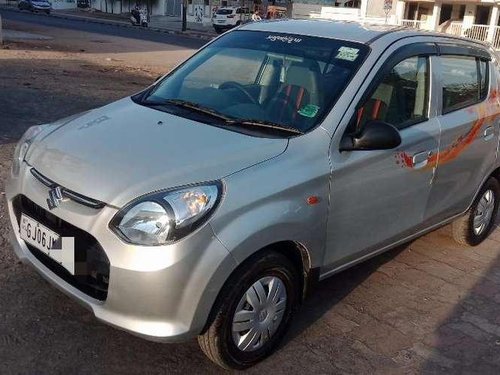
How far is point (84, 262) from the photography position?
2.78m

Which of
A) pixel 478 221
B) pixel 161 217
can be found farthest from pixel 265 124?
pixel 478 221

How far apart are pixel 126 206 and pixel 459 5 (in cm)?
4165

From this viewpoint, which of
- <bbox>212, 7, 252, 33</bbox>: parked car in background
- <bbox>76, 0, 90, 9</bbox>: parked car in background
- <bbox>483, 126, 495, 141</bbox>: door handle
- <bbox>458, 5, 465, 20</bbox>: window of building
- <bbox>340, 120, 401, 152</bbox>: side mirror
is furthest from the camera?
<bbox>76, 0, 90, 9</bbox>: parked car in background

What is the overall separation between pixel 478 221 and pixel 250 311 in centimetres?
301

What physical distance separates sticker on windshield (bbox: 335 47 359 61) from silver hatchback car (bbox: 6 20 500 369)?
0.01 metres

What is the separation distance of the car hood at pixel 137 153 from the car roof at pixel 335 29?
1.09m

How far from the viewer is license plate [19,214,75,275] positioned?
2.80 metres

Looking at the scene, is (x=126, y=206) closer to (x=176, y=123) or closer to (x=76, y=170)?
(x=76, y=170)

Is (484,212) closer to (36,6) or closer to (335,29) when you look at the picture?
(335,29)

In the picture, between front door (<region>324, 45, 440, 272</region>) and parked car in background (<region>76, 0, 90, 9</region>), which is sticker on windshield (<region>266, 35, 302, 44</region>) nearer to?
front door (<region>324, 45, 440, 272</region>)

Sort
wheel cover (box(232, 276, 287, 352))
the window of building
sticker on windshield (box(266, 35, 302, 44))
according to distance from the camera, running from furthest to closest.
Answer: the window of building → sticker on windshield (box(266, 35, 302, 44)) → wheel cover (box(232, 276, 287, 352))

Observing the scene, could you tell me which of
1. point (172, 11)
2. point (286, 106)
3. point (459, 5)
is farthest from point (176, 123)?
point (172, 11)

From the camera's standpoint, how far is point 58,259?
287 centimetres

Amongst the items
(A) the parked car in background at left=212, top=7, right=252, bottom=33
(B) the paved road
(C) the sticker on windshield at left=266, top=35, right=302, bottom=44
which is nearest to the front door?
(C) the sticker on windshield at left=266, top=35, right=302, bottom=44
